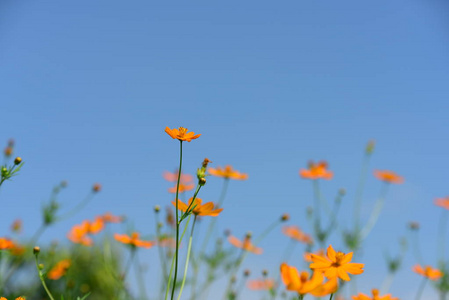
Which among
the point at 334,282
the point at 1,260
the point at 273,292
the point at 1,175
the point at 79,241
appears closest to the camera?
the point at 334,282

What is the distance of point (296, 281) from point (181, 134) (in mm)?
799

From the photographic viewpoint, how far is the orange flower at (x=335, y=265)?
1503mm

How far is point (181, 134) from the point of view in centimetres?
171

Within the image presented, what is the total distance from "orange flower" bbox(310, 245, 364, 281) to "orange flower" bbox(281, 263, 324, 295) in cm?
21

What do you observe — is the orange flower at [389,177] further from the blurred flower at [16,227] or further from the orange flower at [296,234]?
the blurred flower at [16,227]

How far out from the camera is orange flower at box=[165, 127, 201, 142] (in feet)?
5.32

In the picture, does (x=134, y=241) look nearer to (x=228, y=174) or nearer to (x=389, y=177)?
(x=228, y=174)

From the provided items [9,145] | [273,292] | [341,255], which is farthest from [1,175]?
[273,292]

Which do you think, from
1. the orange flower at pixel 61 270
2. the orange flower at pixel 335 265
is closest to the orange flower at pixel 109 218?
the orange flower at pixel 61 270

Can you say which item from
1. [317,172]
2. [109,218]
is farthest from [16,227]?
[317,172]

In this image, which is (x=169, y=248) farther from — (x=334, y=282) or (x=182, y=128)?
(x=334, y=282)

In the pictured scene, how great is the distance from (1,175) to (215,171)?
146 cm

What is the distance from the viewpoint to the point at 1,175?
83.0 inches

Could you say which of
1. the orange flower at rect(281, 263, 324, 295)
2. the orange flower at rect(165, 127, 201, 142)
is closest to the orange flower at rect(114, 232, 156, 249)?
the orange flower at rect(165, 127, 201, 142)
